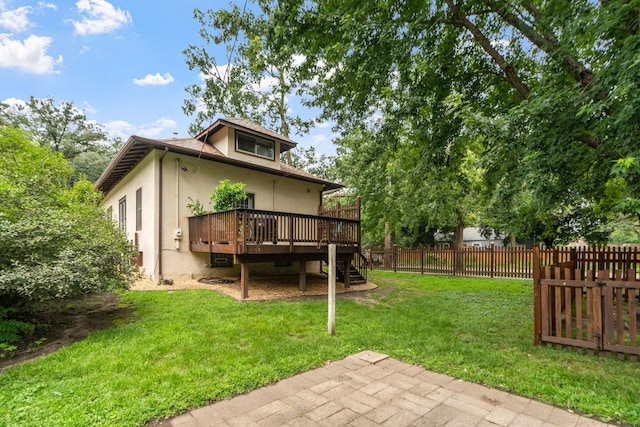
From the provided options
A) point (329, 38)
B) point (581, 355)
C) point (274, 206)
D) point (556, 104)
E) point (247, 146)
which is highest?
point (329, 38)

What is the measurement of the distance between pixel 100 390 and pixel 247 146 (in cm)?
946

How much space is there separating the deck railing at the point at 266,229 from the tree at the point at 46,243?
84.9 inches

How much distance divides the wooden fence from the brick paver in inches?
419

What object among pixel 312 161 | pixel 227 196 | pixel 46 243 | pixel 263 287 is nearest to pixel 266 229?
pixel 227 196

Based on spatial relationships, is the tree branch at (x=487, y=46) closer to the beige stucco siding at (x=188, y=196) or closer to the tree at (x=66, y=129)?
the beige stucco siding at (x=188, y=196)

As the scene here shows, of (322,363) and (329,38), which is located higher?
(329,38)

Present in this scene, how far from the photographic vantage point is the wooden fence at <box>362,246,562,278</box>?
1208cm

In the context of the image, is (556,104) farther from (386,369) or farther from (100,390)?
(100,390)

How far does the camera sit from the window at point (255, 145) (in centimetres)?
1102

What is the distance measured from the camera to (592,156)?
14.1 feet

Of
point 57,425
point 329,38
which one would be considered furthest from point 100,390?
point 329,38

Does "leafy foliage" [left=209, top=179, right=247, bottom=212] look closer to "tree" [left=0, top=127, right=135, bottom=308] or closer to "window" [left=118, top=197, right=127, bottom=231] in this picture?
"tree" [left=0, top=127, right=135, bottom=308]

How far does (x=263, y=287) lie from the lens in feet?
28.1

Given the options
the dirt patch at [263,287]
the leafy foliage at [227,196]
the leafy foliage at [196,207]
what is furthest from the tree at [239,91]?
the dirt patch at [263,287]
